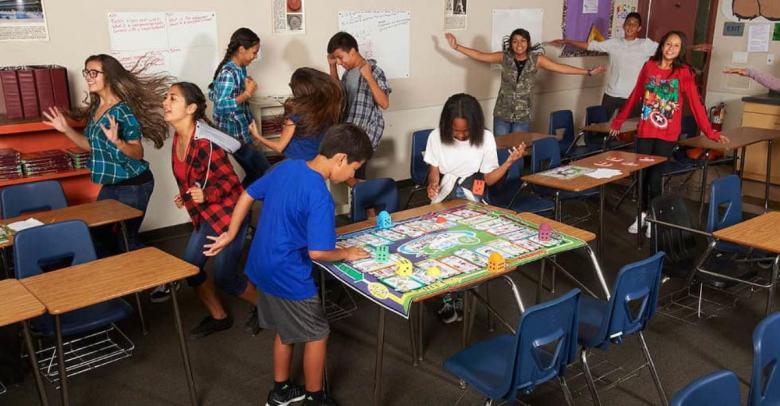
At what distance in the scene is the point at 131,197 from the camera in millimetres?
4023

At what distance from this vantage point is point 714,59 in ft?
27.3

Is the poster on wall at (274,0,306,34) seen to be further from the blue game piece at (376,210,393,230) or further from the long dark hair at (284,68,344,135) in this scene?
the blue game piece at (376,210,393,230)

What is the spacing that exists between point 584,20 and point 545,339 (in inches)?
270

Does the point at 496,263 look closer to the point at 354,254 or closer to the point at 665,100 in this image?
the point at 354,254

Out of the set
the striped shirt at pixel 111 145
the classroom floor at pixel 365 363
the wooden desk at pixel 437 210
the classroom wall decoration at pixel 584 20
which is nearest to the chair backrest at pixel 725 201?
Answer: the classroom floor at pixel 365 363

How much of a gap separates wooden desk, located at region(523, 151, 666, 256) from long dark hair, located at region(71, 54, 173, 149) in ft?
8.38

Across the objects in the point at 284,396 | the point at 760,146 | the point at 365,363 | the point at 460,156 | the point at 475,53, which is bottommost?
the point at 365,363

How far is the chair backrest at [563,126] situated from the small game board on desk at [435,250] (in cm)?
330

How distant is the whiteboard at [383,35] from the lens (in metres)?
6.11

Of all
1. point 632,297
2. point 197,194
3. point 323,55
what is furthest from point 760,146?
point 197,194

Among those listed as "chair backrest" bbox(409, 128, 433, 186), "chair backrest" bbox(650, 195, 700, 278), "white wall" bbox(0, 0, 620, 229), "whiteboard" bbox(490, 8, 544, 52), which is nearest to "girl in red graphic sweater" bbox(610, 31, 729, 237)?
"chair backrest" bbox(650, 195, 700, 278)

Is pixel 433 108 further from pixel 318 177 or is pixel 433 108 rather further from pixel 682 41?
pixel 318 177

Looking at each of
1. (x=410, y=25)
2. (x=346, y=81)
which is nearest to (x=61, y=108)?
(x=346, y=81)

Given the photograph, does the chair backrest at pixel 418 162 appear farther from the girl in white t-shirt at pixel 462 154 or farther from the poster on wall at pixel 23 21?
the poster on wall at pixel 23 21
